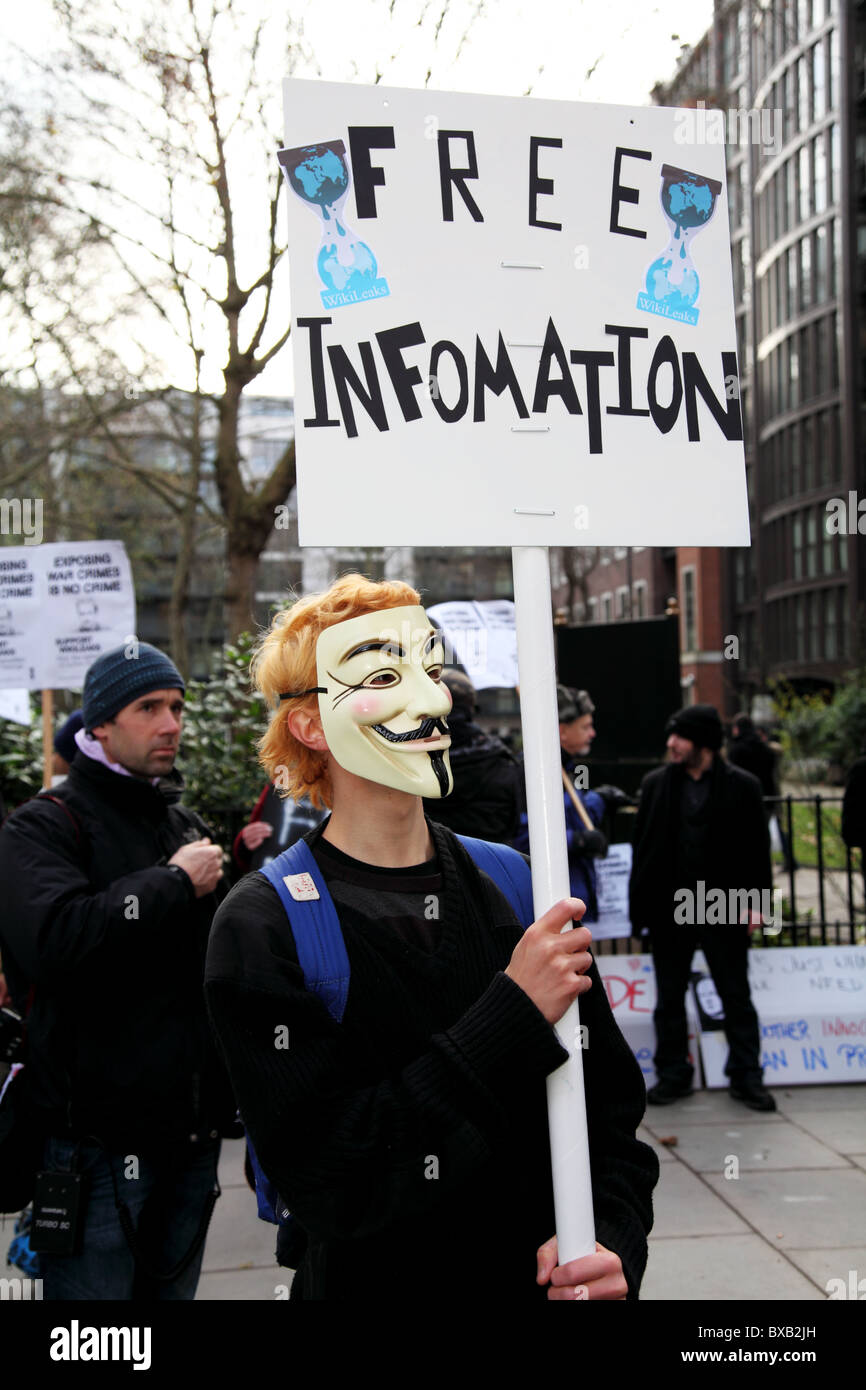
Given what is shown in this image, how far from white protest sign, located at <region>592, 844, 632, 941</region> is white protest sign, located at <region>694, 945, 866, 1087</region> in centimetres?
63

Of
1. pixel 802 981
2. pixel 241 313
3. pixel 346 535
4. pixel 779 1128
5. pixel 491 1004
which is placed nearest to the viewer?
pixel 491 1004

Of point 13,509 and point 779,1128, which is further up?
point 13,509

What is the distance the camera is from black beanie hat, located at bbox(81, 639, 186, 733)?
10.1 feet

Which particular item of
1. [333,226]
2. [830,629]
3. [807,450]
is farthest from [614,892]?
[807,450]

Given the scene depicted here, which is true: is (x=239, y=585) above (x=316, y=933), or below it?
above

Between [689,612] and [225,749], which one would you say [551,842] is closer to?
[225,749]

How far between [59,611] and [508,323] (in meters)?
4.65

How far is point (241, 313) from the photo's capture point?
483 inches

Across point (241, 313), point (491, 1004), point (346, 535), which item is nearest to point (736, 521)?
point (346, 535)

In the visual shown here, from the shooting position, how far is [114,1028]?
109 inches

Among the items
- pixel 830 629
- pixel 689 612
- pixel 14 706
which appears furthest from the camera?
pixel 689 612

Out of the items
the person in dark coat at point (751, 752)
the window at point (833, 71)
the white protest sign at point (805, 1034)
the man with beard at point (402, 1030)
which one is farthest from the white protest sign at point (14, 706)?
the window at point (833, 71)

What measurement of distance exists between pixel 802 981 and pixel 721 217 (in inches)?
223
